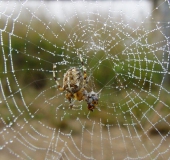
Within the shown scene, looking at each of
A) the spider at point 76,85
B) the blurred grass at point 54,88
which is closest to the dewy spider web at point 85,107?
the blurred grass at point 54,88

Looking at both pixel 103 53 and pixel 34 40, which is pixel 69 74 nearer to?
pixel 103 53

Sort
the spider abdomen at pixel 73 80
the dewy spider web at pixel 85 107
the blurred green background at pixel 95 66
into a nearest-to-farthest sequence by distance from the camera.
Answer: the spider abdomen at pixel 73 80 < the blurred green background at pixel 95 66 < the dewy spider web at pixel 85 107

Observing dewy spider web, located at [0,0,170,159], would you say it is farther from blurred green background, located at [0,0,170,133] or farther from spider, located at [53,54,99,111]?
spider, located at [53,54,99,111]

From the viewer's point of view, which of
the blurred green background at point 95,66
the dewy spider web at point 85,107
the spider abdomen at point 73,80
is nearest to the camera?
the spider abdomen at point 73,80

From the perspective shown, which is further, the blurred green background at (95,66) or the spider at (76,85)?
the blurred green background at (95,66)

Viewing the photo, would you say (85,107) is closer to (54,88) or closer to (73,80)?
(54,88)

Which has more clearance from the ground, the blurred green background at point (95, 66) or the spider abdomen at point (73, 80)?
the blurred green background at point (95, 66)

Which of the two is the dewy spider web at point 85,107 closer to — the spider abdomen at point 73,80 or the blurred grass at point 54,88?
the blurred grass at point 54,88

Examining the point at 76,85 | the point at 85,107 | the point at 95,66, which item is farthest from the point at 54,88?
the point at 76,85
